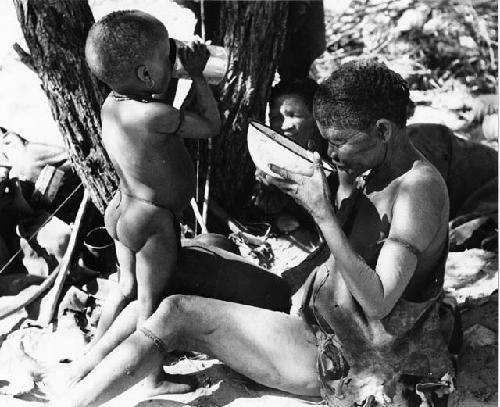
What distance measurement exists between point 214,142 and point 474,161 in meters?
1.30

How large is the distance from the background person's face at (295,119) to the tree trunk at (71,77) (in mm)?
800

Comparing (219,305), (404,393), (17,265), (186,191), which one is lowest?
(17,265)

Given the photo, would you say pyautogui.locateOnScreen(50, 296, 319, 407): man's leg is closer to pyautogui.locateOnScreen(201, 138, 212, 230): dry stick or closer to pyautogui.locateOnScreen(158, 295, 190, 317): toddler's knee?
pyautogui.locateOnScreen(158, 295, 190, 317): toddler's knee

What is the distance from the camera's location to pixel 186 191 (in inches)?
101

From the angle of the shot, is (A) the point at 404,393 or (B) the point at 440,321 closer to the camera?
(A) the point at 404,393

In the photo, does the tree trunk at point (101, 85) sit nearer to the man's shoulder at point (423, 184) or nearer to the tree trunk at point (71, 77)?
the tree trunk at point (71, 77)

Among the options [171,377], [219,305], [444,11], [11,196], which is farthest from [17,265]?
[444,11]

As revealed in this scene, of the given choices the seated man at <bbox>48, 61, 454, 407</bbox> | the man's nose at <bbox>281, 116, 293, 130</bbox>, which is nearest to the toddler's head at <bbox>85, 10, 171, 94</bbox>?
the seated man at <bbox>48, 61, 454, 407</bbox>

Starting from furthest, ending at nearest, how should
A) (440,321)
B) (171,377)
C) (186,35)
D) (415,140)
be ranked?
1. (186,35)
2. (415,140)
3. (171,377)
4. (440,321)

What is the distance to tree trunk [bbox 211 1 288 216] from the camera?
3.40 m

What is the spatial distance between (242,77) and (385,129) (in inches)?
60.6

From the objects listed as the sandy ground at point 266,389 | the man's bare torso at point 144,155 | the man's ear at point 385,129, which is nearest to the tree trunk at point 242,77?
the sandy ground at point 266,389

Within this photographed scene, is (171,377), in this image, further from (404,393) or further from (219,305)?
(404,393)

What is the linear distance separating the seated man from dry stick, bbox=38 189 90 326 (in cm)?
74
